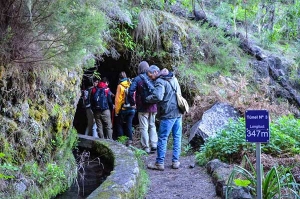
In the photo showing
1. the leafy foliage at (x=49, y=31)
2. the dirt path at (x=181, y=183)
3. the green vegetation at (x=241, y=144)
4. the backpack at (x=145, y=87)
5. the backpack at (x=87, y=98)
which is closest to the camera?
the leafy foliage at (x=49, y=31)

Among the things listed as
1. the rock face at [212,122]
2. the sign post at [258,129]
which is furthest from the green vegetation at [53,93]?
the sign post at [258,129]

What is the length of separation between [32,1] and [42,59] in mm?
731

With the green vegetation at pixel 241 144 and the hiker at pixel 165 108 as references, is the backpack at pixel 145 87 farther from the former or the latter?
the green vegetation at pixel 241 144

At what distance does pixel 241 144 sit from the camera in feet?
19.2

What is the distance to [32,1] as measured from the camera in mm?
4152

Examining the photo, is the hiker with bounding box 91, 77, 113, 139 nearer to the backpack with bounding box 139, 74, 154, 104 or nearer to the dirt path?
the backpack with bounding box 139, 74, 154, 104

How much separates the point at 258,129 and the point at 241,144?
99.6 inches

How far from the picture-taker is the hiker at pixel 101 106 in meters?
9.08

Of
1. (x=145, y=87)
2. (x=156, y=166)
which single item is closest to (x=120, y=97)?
(x=145, y=87)

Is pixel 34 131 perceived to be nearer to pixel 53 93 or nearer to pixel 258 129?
pixel 53 93

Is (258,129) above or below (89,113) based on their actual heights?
above

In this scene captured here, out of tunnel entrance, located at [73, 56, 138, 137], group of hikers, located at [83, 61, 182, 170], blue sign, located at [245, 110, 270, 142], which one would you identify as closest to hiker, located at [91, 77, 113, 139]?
group of hikers, located at [83, 61, 182, 170]

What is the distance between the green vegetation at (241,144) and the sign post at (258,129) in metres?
2.31

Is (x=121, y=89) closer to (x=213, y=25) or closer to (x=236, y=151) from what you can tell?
(x=236, y=151)
